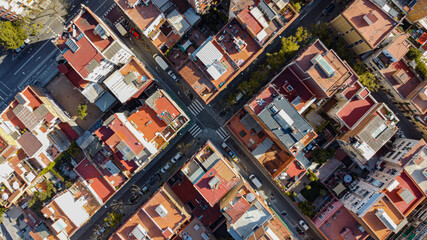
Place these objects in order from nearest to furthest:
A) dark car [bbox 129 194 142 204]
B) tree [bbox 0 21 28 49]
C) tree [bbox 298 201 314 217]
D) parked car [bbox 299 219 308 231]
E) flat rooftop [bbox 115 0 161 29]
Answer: flat rooftop [bbox 115 0 161 29], tree [bbox 0 21 28 49], tree [bbox 298 201 314 217], parked car [bbox 299 219 308 231], dark car [bbox 129 194 142 204]

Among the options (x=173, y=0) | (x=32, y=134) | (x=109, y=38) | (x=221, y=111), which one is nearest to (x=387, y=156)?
(x=221, y=111)

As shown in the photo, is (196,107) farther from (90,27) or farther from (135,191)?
(90,27)

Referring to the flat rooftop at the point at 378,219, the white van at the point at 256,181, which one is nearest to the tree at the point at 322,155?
the flat rooftop at the point at 378,219

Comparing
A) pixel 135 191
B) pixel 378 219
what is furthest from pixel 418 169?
pixel 135 191

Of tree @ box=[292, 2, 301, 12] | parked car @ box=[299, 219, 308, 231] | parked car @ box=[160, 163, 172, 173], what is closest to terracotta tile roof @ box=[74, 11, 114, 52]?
parked car @ box=[160, 163, 172, 173]

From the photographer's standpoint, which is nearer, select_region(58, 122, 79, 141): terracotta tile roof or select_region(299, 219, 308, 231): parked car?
select_region(299, 219, 308, 231): parked car

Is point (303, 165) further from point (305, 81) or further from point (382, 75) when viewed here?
point (382, 75)

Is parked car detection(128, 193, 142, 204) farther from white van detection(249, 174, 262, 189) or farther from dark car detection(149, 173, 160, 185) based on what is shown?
white van detection(249, 174, 262, 189)

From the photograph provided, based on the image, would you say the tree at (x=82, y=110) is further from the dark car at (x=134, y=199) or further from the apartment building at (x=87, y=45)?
the dark car at (x=134, y=199)
